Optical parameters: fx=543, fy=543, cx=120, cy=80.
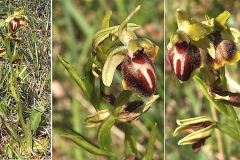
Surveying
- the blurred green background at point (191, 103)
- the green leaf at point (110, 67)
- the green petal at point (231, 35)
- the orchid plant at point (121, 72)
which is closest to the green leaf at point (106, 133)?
the orchid plant at point (121, 72)

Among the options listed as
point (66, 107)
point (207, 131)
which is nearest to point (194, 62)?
point (207, 131)

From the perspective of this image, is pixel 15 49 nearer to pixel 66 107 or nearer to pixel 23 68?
pixel 23 68

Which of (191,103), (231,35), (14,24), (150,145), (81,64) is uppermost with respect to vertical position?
(14,24)

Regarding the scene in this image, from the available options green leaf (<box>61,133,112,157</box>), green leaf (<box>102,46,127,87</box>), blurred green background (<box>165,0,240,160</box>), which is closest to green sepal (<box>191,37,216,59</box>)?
green leaf (<box>102,46,127,87</box>)

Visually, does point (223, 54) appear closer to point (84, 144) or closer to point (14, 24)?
point (84, 144)

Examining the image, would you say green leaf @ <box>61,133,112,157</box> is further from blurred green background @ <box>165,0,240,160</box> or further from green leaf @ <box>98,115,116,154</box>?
blurred green background @ <box>165,0,240,160</box>

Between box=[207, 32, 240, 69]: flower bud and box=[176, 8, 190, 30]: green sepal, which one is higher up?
box=[176, 8, 190, 30]: green sepal

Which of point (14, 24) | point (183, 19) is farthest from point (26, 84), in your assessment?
point (183, 19)
